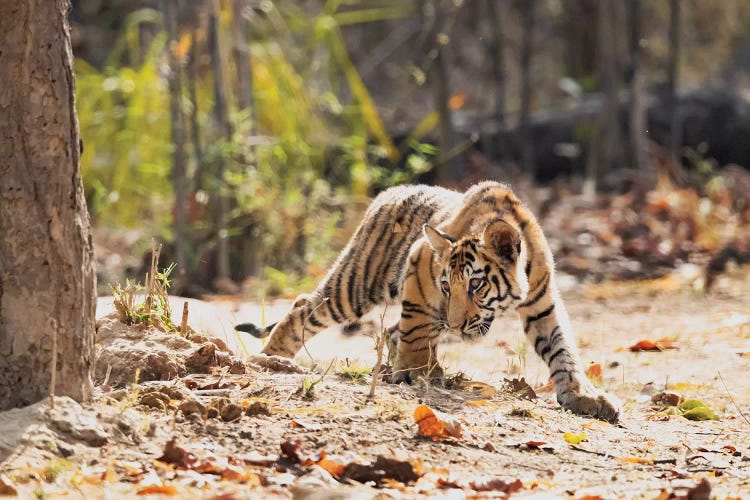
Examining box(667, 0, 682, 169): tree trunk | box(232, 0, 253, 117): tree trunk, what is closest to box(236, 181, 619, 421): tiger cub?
box(232, 0, 253, 117): tree trunk

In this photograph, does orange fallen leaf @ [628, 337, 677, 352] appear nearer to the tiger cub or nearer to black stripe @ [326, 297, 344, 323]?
the tiger cub

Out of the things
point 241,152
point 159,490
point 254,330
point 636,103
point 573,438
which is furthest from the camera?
point 636,103

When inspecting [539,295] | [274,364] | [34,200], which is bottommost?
[274,364]

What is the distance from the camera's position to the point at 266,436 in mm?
4156

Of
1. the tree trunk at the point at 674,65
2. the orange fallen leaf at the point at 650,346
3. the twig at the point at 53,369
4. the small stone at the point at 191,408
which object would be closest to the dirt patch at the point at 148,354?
the small stone at the point at 191,408

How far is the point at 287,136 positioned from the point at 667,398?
6.40 metres

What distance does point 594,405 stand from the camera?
5.38m

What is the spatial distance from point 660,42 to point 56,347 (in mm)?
17750

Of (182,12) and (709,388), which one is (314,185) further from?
(709,388)

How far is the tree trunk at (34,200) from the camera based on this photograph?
3.90 m

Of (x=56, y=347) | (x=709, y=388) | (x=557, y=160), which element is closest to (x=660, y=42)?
(x=557, y=160)

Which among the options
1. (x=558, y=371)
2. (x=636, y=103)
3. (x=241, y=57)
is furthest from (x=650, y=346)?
(x=636, y=103)

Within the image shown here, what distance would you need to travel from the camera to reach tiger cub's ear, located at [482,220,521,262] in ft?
17.7

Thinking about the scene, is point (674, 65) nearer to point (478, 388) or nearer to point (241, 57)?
point (241, 57)
